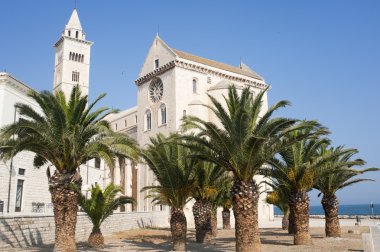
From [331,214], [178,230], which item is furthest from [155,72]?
[178,230]

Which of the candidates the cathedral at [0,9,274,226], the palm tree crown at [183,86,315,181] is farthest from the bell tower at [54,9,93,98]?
the palm tree crown at [183,86,315,181]

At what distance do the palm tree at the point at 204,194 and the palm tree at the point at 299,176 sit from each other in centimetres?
322

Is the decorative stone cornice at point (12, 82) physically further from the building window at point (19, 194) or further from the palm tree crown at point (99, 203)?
the palm tree crown at point (99, 203)

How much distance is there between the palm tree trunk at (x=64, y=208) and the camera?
44.4 feet

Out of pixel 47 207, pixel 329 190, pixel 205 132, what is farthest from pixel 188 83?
pixel 205 132

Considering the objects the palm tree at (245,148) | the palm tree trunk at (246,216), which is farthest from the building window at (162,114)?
the palm tree trunk at (246,216)

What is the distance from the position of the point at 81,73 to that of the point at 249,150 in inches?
2368

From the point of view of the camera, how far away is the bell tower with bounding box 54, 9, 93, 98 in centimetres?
6650

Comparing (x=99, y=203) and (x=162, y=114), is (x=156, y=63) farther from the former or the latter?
(x=99, y=203)

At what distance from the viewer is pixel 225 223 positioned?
2994 centimetres

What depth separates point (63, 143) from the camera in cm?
1348

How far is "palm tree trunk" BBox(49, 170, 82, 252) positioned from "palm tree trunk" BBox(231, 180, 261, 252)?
19.5ft

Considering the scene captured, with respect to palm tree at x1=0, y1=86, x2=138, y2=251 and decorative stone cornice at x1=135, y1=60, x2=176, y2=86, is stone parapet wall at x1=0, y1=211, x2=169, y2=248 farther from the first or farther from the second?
decorative stone cornice at x1=135, y1=60, x2=176, y2=86

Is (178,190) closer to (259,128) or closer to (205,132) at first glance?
(205,132)
